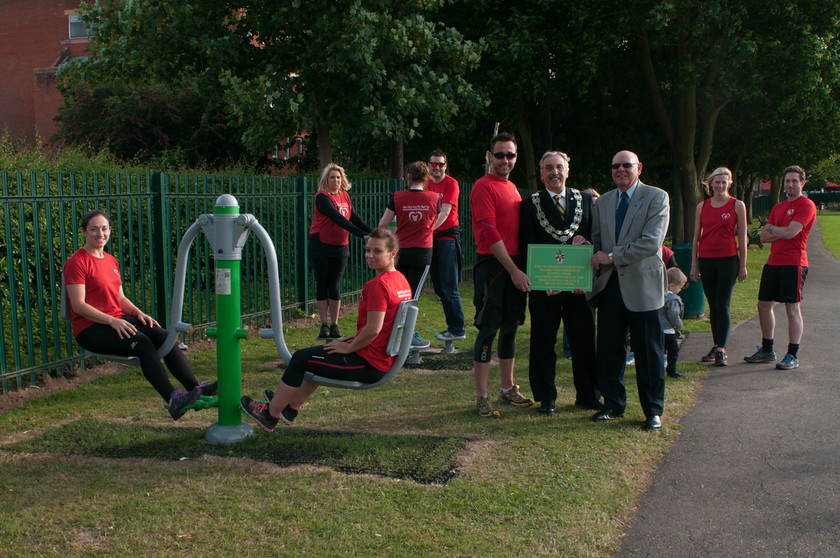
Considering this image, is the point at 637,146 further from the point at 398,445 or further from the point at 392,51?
the point at 398,445

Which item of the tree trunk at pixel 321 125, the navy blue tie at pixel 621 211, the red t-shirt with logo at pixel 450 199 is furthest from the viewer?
the tree trunk at pixel 321 125

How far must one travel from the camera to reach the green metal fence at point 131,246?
6445mm

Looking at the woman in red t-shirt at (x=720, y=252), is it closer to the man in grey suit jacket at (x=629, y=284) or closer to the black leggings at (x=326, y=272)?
the man in grey suit jacket at (x=629, y=284)

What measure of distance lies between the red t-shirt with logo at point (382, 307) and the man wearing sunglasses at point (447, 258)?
9.68 ft

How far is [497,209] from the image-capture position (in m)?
5.52

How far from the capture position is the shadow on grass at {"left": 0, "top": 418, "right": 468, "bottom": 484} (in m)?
4.53

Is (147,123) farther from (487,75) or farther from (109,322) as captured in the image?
(109,322)

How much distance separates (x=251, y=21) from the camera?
15.0m

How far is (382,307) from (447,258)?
11.4 feet

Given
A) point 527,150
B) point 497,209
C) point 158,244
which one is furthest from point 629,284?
point 527,150

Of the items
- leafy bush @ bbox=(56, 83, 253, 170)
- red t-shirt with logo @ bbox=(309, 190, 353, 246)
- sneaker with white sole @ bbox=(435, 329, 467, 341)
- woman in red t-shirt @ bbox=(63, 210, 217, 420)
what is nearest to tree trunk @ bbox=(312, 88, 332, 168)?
leafy bush @ bbox=(56, 83, 253, 170)

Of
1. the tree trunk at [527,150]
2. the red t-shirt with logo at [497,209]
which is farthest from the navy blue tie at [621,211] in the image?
the tree trunk at [527,150]

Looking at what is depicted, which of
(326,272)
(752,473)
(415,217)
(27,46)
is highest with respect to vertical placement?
(27,46)

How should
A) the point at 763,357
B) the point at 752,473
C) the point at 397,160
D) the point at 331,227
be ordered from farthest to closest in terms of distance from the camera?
the point at 397,160, the point at 331,227, the point at 763,357, the point at 752,473
